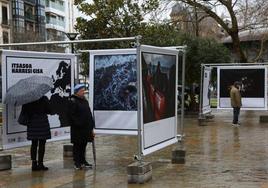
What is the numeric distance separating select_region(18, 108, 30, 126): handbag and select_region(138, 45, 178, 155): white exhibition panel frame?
7.75 feet

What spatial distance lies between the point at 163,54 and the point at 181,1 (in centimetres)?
1608

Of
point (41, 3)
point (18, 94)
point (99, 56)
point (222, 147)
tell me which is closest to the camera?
point (18, 94)

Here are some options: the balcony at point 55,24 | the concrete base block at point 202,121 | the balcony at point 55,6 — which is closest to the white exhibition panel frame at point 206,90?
the concrete base block at point 202,121

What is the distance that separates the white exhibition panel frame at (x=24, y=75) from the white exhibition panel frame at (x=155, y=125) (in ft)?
7.79

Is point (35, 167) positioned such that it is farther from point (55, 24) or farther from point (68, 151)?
point (55, 24)

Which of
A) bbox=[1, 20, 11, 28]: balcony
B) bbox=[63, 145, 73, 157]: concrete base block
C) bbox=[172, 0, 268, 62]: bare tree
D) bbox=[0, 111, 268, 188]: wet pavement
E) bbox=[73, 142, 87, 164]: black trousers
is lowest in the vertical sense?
bbox=[0, 111, 268, 188]: wet pavement

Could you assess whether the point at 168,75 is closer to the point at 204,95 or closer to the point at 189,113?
the point at 204,95

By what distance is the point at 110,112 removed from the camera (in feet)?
35.3

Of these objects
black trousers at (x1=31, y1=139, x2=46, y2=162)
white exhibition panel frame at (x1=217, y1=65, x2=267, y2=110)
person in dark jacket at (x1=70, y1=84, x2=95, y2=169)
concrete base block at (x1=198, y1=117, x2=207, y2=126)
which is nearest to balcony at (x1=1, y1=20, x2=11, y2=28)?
white exhibition panel frame at (x1=217, y1=65, x2=267, y2=110)

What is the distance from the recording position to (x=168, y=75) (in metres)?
10.3

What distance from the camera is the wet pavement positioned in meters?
9.00

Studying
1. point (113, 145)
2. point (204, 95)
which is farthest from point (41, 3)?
point (113, 145)

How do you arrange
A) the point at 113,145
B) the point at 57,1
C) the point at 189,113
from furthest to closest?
1. the point at 57,1
2. the point at 189,113
3. the point at 113,145

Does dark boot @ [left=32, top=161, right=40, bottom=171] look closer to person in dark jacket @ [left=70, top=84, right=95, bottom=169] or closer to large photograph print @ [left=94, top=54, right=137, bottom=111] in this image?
person in dark jacket @ [left=70, top=84, right=95, bottom=169]
